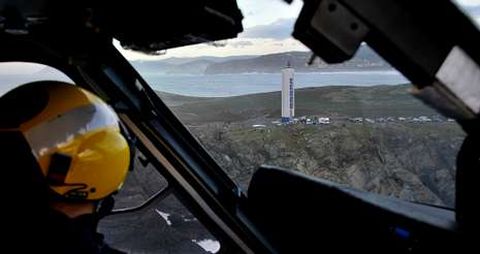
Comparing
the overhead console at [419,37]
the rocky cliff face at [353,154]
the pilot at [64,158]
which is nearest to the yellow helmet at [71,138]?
the pilot at [64,158]

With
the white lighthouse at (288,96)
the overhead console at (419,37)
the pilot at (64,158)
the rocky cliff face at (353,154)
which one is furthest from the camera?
the white lighthouse at (288,96)

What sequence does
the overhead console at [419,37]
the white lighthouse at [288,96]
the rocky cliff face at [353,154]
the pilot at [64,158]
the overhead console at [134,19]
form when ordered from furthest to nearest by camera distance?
the white lighthouse at [288,96], the rocky cliff face at [353,154], the overhead console at [134,19], the pilot at [64,158], the overhead console at [419,37]

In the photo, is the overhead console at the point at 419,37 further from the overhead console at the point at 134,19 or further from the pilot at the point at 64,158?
the overhead console at the point at 134,19

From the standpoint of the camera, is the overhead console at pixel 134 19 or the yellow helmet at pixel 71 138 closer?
the yellow helmet at pixel 71 138

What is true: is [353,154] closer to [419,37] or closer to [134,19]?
[134,19]

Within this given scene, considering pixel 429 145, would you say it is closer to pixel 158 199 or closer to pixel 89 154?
pixel 158 199

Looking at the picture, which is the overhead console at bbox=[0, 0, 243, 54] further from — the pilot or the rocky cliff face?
the rocky cliff face
